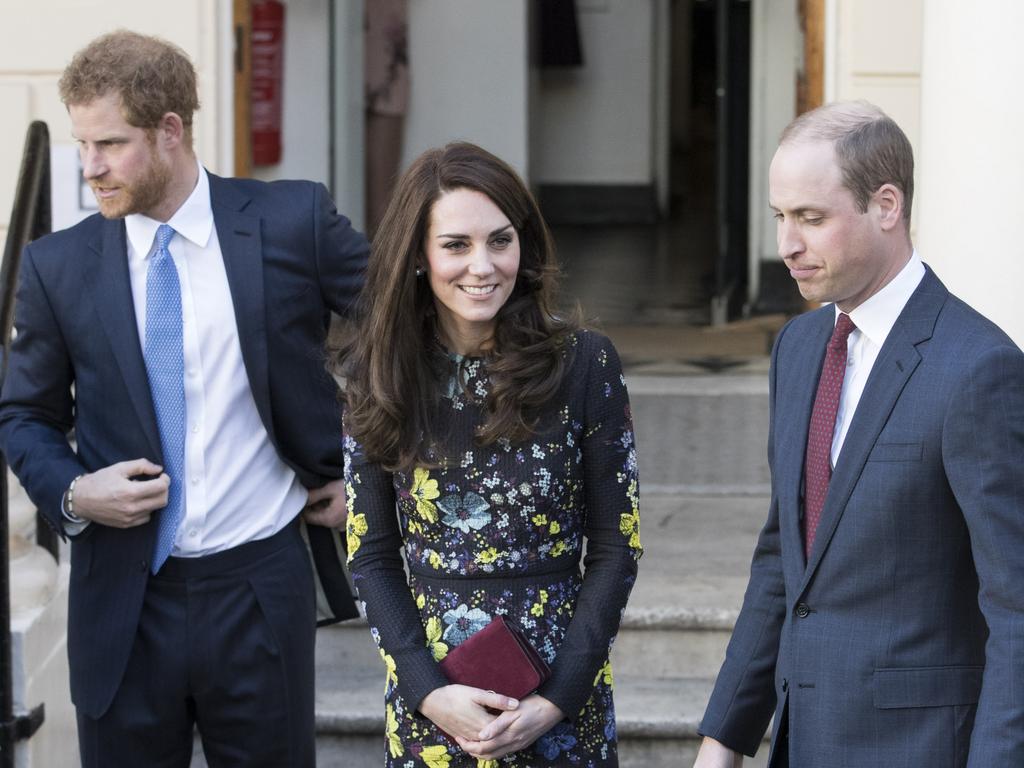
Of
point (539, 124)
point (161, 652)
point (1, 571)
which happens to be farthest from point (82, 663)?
point (539, 124)

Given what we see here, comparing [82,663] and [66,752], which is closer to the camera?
[82,663]

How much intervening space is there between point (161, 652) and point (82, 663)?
0.48 ft

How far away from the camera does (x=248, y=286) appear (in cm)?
281

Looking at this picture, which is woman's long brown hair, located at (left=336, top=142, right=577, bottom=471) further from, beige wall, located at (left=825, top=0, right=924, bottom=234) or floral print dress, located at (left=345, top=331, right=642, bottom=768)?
beige wall, located at (left=825, top=0, right=924, bottom=234)

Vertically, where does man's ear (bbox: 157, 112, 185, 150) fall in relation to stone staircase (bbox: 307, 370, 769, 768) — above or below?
above

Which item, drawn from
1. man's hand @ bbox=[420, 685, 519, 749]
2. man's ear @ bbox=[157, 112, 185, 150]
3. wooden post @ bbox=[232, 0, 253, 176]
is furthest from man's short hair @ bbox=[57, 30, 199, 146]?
wooden post @ bbox=[232, 0, 253, 176]

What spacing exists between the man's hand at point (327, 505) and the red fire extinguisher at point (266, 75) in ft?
13.2

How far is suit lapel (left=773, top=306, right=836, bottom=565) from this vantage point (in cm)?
218

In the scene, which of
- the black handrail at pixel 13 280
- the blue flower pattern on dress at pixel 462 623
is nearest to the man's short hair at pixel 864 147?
the blue flower pattern on dress at pixel 462 623

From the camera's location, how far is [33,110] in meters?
5.24

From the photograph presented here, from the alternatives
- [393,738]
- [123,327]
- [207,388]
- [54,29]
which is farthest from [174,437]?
[54,29]

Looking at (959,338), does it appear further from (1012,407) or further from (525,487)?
(525,487)

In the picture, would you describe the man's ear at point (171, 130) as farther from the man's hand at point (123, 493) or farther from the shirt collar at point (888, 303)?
the shirt collar at point (888, 303)

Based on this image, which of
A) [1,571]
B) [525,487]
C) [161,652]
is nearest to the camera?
[525,487]
